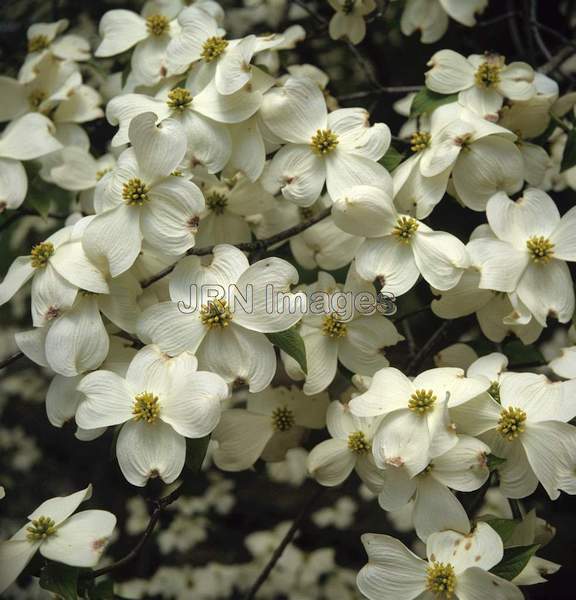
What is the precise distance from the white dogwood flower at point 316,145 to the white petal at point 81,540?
0.43 m

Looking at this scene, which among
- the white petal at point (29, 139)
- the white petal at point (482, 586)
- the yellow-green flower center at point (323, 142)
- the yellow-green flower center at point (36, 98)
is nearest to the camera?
the white petal at point (482, 586)

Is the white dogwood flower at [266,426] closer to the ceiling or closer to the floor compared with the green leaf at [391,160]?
closer to the floor

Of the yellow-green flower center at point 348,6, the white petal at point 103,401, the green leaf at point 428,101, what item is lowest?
the white petal at point 103,401

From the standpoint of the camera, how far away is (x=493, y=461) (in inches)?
31.9

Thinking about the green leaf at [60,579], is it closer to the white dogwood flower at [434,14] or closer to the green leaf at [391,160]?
the green leaf at [391,160]

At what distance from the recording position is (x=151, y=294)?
0.94 m

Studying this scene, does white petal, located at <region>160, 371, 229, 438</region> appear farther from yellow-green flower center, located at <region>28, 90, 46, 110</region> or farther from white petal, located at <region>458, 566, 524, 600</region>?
yellow-green flower center, located at <region>28, 90, 46, 110</region>

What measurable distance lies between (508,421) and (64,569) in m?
0.49

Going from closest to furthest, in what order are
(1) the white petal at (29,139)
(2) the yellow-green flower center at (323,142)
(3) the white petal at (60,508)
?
(3) the white petal at (60,508), (2) the yellow-green flower center at (323,142), (1) the white petal at (29,139)

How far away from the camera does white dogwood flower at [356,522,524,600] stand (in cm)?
74

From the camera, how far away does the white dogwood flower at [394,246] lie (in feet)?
2.84

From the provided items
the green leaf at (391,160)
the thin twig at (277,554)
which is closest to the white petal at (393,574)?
the thin twig at (277,554)

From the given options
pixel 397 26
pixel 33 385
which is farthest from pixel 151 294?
pixel 33 385

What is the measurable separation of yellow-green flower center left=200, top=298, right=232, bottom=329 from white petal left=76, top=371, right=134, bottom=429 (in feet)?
0.37
